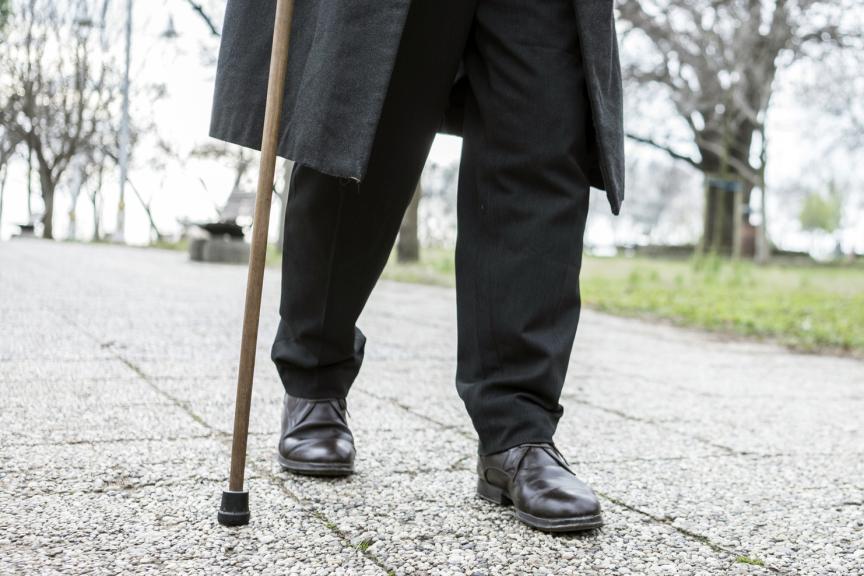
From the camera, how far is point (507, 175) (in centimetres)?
180

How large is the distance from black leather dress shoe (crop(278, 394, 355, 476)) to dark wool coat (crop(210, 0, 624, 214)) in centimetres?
59

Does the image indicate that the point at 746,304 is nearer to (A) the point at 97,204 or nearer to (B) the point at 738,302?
(B) the point at 738,302

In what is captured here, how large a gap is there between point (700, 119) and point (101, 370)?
86.1ft

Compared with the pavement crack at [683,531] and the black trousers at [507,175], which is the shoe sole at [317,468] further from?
the pavement crack at [683,531]

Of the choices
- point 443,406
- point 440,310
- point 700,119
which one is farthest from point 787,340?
point 700,119

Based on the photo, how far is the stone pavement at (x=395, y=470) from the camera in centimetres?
150

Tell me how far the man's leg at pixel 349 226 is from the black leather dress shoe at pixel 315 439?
0.03 meters

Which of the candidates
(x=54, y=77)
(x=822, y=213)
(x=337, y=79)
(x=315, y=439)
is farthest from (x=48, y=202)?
(x=822, y=213)

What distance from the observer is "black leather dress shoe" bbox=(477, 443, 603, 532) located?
1.65m

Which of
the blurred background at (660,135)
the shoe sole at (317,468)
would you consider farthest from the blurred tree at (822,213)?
the shoe sole at (317,468)

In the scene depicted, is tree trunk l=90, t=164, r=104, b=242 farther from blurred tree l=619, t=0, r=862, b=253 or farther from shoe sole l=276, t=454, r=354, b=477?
shoe sole l=276, t=454, r=354, b=477

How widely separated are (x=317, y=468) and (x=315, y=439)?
7 cm

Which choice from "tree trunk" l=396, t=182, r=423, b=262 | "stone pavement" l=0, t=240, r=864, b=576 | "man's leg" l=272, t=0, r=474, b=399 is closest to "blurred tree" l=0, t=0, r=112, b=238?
"tree trunk" l=396, t=182, r=423, b=262

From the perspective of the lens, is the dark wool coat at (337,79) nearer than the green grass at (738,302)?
Yes
